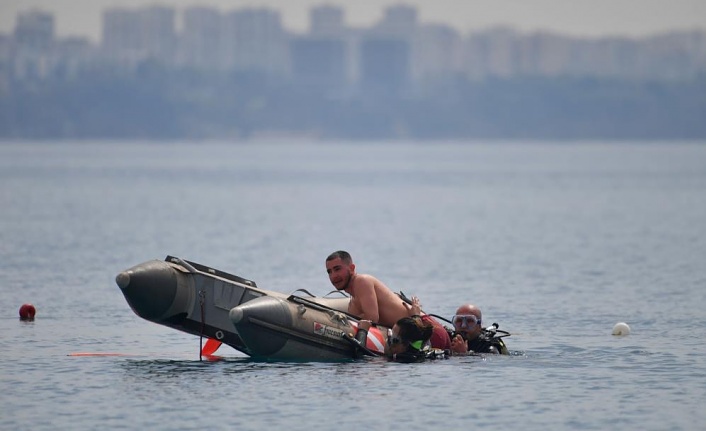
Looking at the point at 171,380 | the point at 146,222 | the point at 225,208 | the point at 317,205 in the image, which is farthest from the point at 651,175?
the point at 171,380

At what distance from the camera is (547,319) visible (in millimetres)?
30047

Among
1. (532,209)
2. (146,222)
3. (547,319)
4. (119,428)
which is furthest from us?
(532,209)

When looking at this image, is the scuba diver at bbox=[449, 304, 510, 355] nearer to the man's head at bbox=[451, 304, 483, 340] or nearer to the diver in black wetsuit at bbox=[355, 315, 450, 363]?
the man's head at bbox=[451, 304, 483, 340]

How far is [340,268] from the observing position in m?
22.8

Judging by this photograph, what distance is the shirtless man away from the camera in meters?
22.8

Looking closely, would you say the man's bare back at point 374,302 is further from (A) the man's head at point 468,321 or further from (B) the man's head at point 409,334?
(A) the man's head at point 468,321

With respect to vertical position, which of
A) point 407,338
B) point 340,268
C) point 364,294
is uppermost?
point 340,268

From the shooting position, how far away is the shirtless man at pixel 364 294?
2278cm

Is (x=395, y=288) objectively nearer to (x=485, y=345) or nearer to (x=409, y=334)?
(x=485, y=345)

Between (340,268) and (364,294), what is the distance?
675mm

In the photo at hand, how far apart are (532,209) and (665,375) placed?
194ft

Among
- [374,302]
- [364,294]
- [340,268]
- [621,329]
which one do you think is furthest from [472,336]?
[621,329]

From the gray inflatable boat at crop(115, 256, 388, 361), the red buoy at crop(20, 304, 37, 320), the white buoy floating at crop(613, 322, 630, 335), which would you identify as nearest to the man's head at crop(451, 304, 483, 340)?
the gray inflatable boat at crop(115, 256, 388, 361)

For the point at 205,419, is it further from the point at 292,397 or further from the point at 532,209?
the point at 532,209
